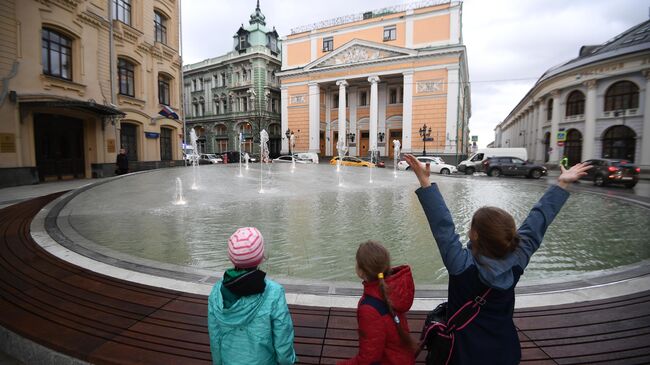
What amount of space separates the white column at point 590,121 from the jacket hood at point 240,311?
39825mm

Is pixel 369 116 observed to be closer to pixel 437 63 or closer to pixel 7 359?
pixel 437 63

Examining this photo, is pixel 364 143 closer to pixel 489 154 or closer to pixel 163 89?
pixel 489 154

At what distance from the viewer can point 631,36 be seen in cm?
3092

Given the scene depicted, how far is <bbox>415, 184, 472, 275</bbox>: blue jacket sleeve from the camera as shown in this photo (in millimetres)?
1733

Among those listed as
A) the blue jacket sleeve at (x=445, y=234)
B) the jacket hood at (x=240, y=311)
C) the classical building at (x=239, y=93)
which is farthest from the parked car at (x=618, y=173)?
the classical building at (x=239, y=93)

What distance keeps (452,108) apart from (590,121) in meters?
13.1

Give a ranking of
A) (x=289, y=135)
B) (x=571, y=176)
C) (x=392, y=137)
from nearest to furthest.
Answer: (x=571, y=176) < (x=392, y=137) < (x=289, y=135)

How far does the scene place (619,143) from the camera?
30.7m

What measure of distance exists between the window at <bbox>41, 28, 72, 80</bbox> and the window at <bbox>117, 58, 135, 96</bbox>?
389 centimetres

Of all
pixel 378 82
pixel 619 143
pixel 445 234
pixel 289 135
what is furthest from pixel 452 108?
pixel 445 234

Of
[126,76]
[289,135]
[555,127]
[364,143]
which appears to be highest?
[126,76]

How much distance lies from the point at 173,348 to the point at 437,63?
38.9 m

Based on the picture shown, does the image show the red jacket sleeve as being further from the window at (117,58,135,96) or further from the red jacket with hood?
the window at (117,58,135,96)

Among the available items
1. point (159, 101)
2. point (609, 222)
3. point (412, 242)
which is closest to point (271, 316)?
point (412, 242)
